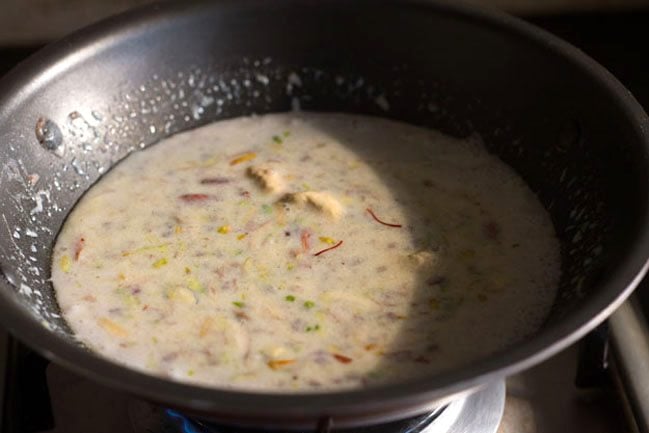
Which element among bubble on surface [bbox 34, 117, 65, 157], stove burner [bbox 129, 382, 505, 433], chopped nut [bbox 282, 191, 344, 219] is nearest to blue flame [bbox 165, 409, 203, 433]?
stove burner [bbox 129, 382, 505, 433]

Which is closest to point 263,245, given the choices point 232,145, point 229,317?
point 229,317

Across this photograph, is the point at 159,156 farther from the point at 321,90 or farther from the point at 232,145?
the point at 321,90

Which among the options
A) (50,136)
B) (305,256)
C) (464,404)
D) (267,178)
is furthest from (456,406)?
(50,136)

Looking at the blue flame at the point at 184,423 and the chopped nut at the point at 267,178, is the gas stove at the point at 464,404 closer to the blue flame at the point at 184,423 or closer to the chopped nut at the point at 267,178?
the blue flame at the point at 184,423

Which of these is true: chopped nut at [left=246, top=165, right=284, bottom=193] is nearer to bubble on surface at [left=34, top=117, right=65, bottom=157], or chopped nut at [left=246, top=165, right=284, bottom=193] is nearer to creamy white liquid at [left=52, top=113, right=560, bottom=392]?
creamy white liquid at [left=52, top=113, right=560, bottom=392]

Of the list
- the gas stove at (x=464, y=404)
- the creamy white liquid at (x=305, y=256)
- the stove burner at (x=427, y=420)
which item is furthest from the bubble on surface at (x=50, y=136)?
the stove burner at (x=427, y=420)

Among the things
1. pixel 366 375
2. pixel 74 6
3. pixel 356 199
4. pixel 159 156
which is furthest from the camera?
pixel 74 6
